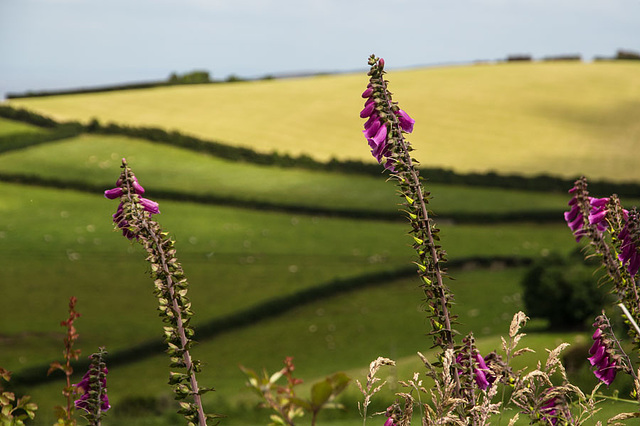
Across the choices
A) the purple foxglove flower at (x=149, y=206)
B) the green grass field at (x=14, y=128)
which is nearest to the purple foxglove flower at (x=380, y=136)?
the purple foxglove flower at (x=149, y=206)

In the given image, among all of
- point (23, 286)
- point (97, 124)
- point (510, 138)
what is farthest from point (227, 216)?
point (510, 138)

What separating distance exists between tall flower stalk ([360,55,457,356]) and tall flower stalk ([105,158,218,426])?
881 mm

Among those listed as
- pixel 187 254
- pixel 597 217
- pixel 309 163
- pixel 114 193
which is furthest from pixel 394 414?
pixel 309 163

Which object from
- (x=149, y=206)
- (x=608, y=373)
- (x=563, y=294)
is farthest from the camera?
(x=563, y=294)

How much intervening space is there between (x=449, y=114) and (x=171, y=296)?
4671 centimetres

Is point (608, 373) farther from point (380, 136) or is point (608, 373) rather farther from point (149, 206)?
point (149, 206)

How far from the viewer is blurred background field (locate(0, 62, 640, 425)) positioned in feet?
67.6

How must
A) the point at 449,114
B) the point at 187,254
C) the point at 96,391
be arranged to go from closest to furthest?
the point at 96,391, the point at 187,254, the point at 449,114

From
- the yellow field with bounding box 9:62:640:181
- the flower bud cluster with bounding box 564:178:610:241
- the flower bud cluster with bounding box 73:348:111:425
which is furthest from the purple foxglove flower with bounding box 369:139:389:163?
the yellow field with bounding box 9:62:640:181

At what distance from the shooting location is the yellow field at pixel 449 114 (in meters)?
40.7

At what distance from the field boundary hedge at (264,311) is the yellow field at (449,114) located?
11959 millimetres

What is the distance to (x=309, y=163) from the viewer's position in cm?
3859

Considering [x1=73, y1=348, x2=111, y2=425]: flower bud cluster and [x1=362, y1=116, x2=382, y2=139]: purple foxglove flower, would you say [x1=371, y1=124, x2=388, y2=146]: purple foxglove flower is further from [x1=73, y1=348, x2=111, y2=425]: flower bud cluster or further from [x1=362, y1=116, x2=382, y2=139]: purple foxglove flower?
[x1=73, y1=348, x2=111, y2=425]: flower bud cluster

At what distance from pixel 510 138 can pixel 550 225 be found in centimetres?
1293
